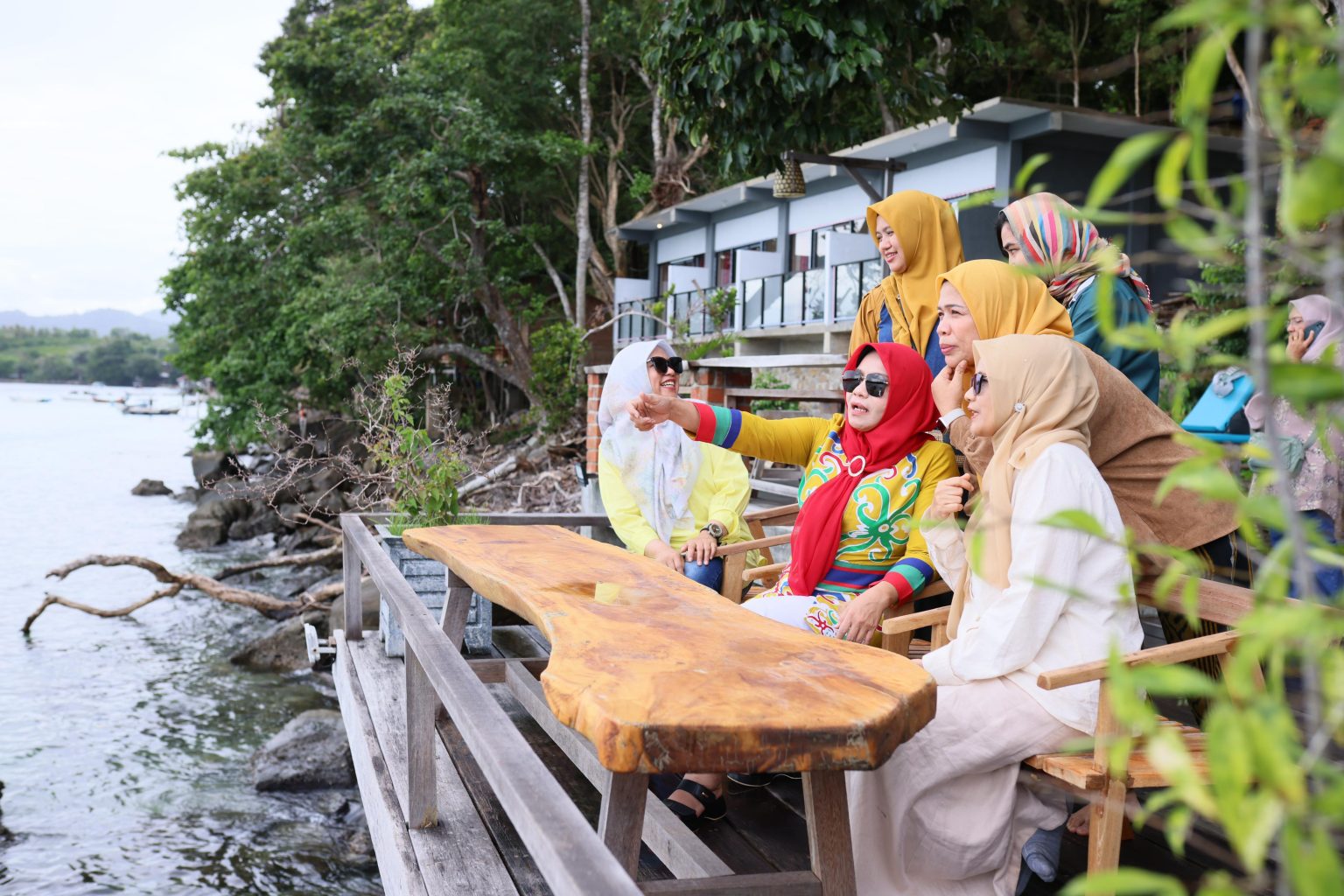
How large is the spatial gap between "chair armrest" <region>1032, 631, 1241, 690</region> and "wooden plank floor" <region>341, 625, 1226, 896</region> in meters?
0.41

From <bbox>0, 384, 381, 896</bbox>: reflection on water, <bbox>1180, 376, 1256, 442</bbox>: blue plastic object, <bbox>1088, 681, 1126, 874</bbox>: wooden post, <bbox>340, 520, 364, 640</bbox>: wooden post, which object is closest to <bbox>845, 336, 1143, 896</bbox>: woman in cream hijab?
<bbox>1088, 681, 1126, 874</bbox>: wooden post

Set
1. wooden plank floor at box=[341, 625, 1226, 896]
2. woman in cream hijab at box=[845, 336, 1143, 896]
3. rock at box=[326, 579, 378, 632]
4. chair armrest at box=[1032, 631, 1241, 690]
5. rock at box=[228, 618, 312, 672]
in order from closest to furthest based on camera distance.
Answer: chair armrest at box=[1032, 631, 1241, 690]
woman in cream hijab at box=[845, 336, 1143, 896]
wooden plank floor at box=[341, 625, 1226, 896]
rock at box=[326, 579, 378, 632]
rock at box=[228, 618, 312, 672]

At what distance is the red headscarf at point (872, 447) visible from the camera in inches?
120

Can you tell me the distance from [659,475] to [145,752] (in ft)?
22.6

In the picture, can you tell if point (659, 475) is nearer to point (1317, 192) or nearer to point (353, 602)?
point (353, 602)

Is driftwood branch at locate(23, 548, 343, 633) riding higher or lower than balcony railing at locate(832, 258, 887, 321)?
lower

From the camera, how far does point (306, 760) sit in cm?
771

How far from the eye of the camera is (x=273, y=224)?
2023cm

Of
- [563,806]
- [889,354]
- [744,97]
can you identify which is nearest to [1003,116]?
[744,97]

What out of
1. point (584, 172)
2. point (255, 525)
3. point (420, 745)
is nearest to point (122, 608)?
point (255, 525)

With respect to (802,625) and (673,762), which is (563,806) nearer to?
(673,762)

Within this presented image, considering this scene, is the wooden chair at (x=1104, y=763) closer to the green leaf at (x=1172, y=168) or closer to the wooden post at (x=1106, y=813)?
the wooden post at (x=1106, y=813)

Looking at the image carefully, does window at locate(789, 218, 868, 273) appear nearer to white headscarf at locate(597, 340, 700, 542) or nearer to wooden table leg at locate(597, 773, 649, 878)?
white headscarf at locate(597, 340, 700, 542)

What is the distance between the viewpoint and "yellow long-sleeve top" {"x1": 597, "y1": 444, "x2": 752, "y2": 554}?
4125 millimetres
